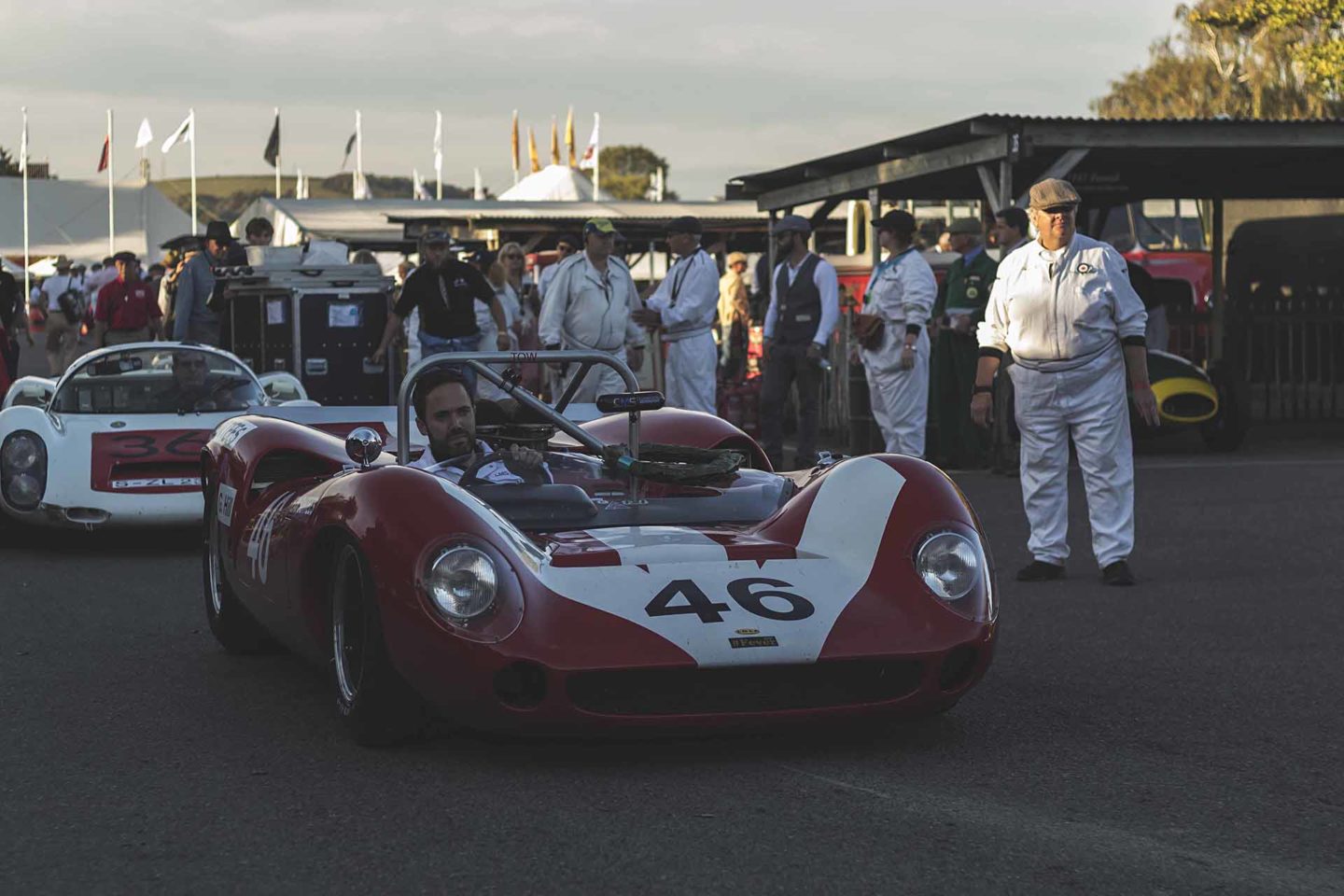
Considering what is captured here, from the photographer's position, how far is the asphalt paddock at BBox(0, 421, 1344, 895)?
3.80m

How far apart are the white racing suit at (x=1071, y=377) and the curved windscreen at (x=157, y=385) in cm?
429

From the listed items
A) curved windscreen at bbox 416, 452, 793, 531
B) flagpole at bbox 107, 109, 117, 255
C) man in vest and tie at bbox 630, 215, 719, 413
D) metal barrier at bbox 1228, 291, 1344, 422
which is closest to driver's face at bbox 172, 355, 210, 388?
man in vest and tie at bbox 630, 215, 719, 413

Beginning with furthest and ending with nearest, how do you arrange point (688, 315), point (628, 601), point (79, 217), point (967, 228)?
point (79, 217), point (967, 228), point (688, 315), point (628, 601)

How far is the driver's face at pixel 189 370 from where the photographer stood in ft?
34.5

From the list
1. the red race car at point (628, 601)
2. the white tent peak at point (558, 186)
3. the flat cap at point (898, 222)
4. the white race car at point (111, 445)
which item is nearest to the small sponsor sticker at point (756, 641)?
the red race car at point (628, 601)

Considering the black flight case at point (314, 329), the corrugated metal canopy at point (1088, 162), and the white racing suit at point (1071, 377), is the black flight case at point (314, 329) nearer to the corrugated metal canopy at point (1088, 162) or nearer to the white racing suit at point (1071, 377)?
the corrugated metal canopy at point (1088, 162)

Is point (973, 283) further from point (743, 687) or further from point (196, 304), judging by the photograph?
point (743, 687)

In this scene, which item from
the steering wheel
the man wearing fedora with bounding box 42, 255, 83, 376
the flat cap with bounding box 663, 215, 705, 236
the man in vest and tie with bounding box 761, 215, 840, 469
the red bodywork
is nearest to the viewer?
the red bodywork

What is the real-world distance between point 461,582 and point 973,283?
28.2 ft

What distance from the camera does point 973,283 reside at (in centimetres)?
1280

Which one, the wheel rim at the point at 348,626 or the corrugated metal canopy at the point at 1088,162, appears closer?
the wheel rim at the point at 348,626

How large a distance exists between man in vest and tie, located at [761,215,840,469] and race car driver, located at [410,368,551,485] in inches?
250

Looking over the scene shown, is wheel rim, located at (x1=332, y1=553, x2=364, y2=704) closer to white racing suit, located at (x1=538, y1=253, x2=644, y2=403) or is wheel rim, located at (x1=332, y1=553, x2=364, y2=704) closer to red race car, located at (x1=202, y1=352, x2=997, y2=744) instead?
red race car, located at (x1=202, y1=352, x2=997, y2=744)

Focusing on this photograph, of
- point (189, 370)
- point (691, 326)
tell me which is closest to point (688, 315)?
point (691, 326)
